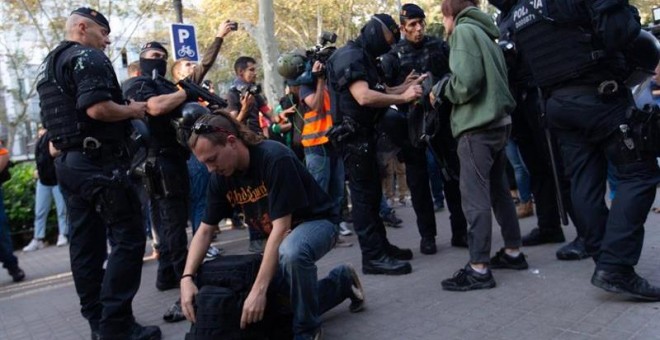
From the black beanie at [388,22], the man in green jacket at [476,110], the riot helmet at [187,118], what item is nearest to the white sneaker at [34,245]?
the riot helmet at [187,118]

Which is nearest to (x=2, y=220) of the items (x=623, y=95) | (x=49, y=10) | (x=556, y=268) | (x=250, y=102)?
(x=250, y=102)

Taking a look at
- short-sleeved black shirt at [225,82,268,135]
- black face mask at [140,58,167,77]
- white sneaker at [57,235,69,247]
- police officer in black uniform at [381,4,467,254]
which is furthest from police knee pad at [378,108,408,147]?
white sneaker at [57,235,69,247]

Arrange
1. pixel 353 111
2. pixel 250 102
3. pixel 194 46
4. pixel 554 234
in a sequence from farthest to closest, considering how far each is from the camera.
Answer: pixel 194 46, pixel 250 102, pixel 554 234, pixel 353 111

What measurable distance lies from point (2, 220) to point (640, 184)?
236 inches

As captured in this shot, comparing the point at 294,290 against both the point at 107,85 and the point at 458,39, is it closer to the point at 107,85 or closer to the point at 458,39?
the point at 107,85

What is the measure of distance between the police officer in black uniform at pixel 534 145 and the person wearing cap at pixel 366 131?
90 cm

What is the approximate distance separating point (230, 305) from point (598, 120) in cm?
234

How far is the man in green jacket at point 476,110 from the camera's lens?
3.73 m

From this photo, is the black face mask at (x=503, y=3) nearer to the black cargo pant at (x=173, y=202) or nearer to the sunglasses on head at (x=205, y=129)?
the sunglasses on head at (x=205, y=129)

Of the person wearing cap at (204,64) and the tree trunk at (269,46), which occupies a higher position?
the tree trunk at (269,46)

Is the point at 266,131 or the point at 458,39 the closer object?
the point at 458,39

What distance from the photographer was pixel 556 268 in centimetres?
412

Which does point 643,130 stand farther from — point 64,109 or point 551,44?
point 64,109

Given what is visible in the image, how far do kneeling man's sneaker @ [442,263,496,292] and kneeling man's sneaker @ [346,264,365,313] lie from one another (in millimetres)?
657
